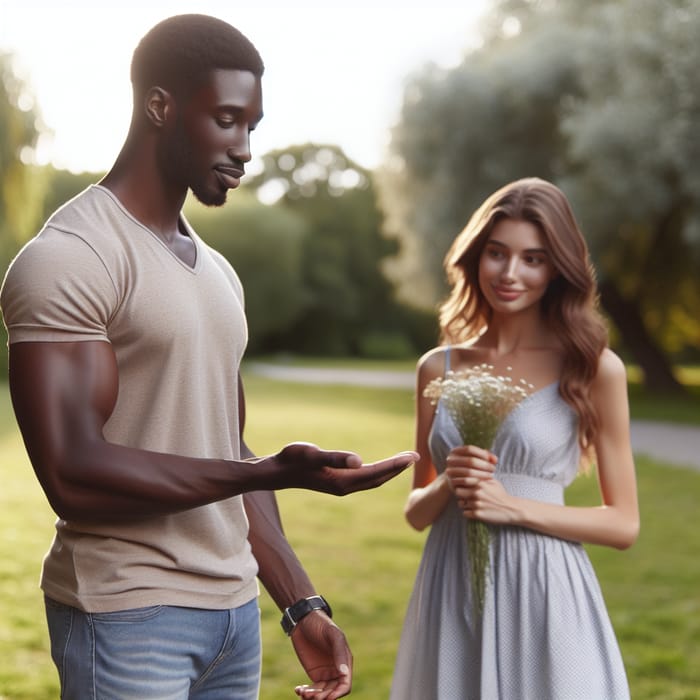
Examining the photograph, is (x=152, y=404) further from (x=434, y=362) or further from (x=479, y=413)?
(x=434, y=362)

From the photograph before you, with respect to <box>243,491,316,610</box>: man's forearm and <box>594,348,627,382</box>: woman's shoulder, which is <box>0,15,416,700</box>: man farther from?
<box>594,348,627,382</box>: woman's shoulder

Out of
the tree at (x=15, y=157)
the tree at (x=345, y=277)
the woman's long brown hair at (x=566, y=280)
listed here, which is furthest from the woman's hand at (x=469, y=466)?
the tree at (x=345, y=277)

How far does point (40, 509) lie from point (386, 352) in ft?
140

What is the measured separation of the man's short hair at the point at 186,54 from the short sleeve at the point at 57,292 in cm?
37

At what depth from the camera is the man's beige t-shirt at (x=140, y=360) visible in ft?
5.39

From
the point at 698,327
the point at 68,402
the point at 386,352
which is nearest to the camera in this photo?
the point at 68,402

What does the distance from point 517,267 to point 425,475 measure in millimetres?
865

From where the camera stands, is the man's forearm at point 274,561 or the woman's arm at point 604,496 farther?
the woman's arm at point 604,496

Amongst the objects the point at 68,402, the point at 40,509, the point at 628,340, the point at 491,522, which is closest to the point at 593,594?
the point at 491,522

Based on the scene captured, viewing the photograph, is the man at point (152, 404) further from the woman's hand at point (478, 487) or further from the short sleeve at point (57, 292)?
the woman's hand at point (478, 487)

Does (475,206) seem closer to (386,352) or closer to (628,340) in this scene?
(628,340)

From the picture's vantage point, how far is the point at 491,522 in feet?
9.77

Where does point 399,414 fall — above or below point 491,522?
below

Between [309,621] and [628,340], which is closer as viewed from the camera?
[309,621]
